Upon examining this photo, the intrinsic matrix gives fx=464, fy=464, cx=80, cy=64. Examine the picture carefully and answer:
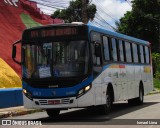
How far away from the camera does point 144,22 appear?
199 feet

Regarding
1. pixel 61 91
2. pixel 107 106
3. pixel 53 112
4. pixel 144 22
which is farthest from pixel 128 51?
pixel 144 22

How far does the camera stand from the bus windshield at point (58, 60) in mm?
15109

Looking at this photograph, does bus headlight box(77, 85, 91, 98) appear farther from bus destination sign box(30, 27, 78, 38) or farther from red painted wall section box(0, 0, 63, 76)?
red painted wall section box(0, 0, 63, 76)

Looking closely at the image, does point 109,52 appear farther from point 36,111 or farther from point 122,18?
point 122,18

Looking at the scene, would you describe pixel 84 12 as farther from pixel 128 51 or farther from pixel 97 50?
pixel 97 50

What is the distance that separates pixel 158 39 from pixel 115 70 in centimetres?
4274

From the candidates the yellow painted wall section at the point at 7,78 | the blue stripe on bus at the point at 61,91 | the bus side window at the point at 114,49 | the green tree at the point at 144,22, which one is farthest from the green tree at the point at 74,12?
the blue stripe on bus at the point at 61,91

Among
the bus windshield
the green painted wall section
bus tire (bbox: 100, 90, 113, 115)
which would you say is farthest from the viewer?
the green painted wall section

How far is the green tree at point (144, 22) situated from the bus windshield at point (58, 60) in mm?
44805

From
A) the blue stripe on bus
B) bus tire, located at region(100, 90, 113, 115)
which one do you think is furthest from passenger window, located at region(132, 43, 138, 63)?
the blue stripe on bus

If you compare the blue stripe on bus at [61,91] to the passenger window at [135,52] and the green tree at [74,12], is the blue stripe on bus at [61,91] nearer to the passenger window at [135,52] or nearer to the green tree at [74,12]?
the passenger window at [135,52]

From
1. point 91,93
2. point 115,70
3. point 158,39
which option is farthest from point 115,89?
point 158,39

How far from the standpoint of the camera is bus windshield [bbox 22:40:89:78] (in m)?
15.1

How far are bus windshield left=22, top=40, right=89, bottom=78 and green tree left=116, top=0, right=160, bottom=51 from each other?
4481 cm
